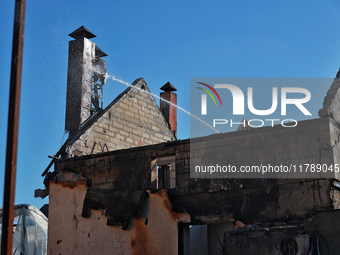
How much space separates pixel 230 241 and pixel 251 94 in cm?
539

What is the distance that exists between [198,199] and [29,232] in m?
7.40

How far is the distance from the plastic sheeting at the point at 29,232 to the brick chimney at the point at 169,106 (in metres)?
7.44

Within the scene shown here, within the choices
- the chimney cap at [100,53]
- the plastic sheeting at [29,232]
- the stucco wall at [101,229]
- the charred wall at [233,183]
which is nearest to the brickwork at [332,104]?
the charred wall at [233,183]

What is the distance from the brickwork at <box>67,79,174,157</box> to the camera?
18.1m

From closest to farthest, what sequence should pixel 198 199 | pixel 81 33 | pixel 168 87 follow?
pixel 198 199 < pixel 81 33 < pixel 168 87

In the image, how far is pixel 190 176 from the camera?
45.2 feet

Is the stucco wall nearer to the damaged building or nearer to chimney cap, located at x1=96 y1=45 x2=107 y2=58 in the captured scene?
the damaged building

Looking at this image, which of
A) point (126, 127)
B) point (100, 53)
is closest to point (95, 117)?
point (126, 127)

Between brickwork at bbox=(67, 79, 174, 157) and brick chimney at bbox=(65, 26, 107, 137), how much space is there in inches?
29.9

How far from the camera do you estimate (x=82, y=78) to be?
19.6 metres

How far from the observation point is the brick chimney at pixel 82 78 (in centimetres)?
1917

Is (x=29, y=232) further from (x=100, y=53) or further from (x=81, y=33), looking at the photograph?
(x=81, y=33)

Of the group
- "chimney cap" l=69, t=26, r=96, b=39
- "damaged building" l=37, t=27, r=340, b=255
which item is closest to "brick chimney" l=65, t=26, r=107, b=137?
"chimney cap" l=69, t=26, r=96, b=39

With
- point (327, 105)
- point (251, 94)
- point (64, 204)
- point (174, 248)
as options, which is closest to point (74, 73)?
point (64, 204)
